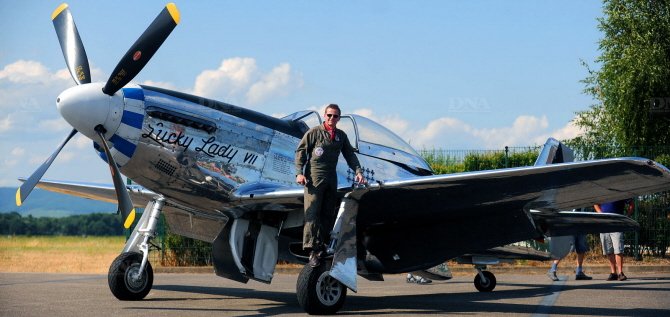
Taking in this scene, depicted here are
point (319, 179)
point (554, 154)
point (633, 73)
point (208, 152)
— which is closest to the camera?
point (319, 179)

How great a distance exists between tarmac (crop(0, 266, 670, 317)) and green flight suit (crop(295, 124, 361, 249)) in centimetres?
80

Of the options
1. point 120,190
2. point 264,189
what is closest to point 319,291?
point 264,189

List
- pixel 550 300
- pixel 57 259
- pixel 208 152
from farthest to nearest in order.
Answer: pixel 57 259
pixel 550 300
pixel 208 152

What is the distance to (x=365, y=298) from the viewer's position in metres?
10.9

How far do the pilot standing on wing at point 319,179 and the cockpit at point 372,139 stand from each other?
130 cm

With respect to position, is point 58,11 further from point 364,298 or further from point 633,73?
point 633,73

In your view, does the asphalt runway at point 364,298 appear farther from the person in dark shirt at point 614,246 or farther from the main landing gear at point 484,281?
the person in dark shirt at point 614,246

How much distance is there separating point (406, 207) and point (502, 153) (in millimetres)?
8593

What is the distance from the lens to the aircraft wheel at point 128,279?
32.3 feet

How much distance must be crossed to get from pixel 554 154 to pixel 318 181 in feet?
15.7

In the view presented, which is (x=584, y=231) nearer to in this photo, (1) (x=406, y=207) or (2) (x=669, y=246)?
(1) (x=406, y=207)

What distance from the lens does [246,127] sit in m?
9.70

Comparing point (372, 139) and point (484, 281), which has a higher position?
point (372, 139)

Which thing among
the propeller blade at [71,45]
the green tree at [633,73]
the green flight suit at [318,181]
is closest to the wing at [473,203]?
the green flight suit at [318,181]
